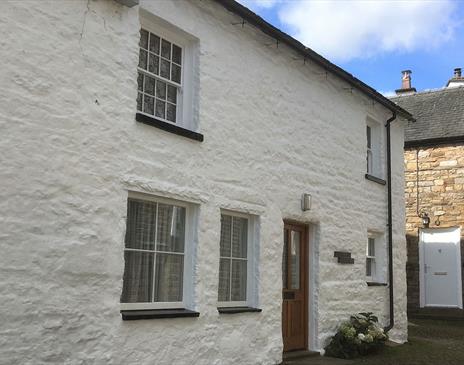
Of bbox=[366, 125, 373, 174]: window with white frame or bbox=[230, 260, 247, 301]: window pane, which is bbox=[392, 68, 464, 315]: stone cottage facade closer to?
bbox=[366, 125, 373, 174]: window with white frame

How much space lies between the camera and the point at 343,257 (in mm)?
10367

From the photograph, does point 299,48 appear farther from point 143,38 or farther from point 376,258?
point 376,258

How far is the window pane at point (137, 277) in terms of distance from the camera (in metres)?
6.64

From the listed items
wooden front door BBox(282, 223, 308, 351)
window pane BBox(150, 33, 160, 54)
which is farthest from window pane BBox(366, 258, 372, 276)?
window pane BBox(150, 33, 160, 54)

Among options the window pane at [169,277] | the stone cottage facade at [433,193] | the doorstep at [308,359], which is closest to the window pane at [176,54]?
the window pane at [169,277]

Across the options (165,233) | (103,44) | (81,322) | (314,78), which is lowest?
(81,322)

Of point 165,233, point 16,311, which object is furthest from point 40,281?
point 165,233

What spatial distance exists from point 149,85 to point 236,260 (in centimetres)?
284

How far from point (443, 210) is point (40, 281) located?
14.5m

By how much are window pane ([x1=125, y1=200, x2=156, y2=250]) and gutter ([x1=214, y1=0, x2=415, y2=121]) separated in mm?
3047

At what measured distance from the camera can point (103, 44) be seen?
6406mm

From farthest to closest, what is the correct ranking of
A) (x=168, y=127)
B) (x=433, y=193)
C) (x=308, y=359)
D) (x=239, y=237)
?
(x=433, y=193), (x=308, y=359), (x=239, y=237), (x=168, y=127)

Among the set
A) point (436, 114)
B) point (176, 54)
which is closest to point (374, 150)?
point (176, 54)

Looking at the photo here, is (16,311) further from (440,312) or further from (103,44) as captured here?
(440,312)
